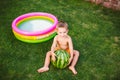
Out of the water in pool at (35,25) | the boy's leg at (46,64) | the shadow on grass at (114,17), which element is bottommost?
the boy's leg at (46,64)

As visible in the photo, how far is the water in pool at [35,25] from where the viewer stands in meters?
6.14

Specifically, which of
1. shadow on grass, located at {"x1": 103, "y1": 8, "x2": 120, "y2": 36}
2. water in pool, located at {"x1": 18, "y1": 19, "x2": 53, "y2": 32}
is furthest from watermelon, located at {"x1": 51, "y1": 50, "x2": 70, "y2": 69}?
shadow on grass, located at {"x1": 103, "y1": 8, "x2": 120, "y2": 36}

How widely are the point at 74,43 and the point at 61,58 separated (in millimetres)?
1140

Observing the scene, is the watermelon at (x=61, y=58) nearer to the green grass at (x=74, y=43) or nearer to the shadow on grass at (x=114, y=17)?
the green grass at (x=74, y=43)

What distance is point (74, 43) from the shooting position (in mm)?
5637

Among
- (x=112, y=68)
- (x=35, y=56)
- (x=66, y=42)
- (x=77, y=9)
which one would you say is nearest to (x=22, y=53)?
(x=35, y=56)

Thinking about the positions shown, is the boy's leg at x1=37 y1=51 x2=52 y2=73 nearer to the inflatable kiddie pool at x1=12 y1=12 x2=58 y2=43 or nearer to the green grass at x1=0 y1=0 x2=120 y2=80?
the green grass at x1=0 y1=0 x2=120 y2=80

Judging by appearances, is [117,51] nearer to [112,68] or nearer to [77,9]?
[112,68]

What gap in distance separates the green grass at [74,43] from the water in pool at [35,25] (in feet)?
1.22

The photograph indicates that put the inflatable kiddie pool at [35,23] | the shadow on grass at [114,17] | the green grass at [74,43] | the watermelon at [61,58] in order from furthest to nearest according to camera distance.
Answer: the shadow on grass at [114,17] < the inflatable kiddie pool at [35,23] < the green grass at [74,43] < the watermelon at [61,58]

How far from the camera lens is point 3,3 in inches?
284

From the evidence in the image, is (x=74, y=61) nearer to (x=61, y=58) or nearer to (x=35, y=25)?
(x=61, y=58)

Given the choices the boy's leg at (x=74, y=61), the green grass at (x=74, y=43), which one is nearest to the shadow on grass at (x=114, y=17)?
the green grass at (x=74, y=43)

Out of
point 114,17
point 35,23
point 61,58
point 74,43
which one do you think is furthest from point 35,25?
point 114,17
